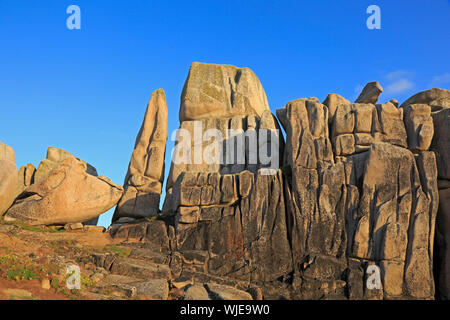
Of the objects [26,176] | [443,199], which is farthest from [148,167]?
[443,199]

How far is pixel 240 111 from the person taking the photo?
144 ft

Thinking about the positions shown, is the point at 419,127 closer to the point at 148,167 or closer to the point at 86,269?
the point at 148,167

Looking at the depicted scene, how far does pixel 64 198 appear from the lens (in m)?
36.1

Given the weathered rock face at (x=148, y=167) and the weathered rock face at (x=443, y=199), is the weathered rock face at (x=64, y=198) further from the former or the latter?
the weathered rock face at (x=443, y=199)

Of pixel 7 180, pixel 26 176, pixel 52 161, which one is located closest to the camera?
pixel 7 180

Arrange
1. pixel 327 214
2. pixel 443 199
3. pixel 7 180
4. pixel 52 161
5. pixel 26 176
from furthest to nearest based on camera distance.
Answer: pixel 52 161
pixel 26 176
pixel 7 180
pixel 443 199
pixel 327 214

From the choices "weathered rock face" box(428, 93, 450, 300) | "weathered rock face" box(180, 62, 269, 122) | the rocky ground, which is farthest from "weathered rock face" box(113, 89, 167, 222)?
"weathered rock face" box(428, 93, 450, 300)

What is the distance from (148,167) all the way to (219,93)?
1089cm

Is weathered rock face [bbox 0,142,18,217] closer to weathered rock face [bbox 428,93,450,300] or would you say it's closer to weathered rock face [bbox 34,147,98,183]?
weathered rock face [bbox 34,147,98,183]

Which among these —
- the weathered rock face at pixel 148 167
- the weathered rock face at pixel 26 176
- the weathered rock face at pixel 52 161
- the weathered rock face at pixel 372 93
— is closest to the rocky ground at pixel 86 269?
the weathered rock face at pixel 148 167

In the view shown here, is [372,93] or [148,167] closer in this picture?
[372,93]

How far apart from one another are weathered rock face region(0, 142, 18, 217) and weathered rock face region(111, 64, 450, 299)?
9733 millimetres

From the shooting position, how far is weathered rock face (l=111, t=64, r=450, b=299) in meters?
29.1

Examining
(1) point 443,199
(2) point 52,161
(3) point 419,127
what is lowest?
(1) point 443,199
